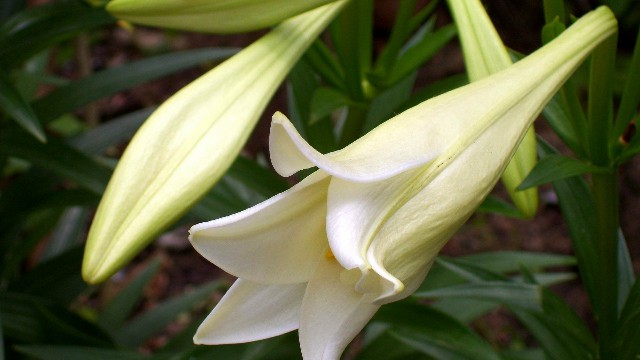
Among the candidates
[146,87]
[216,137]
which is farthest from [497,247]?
[216,137]

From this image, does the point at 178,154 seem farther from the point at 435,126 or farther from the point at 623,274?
the point at 623,274

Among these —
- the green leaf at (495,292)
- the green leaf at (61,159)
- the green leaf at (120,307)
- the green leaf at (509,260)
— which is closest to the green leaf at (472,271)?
the green leaf at (495,292)

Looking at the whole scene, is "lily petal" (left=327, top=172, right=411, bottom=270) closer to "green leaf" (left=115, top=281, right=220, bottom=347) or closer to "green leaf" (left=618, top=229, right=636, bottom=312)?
"green leaf" (left=618, top=229, right=636, bottom=312)

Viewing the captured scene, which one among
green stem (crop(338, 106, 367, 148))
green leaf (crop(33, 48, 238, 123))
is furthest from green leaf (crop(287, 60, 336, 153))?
green leaf (crop(33, 48, 238, 123))

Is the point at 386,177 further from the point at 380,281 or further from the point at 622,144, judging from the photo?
the point at 622,144

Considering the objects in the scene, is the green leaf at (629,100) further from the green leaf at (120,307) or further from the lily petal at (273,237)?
the green leaf at (120,307)

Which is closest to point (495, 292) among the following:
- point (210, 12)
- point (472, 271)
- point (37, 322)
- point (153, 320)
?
point (472, 271)
